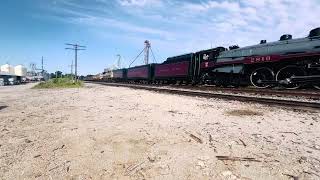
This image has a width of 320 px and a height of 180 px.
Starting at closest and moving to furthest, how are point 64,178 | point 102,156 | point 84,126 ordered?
point 64,178 < point 102,156 < point 84,126

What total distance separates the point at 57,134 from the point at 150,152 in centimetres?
268

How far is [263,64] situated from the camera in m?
18.6

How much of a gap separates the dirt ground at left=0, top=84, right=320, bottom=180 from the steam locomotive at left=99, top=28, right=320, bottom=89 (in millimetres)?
8213

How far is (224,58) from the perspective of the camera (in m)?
22.1

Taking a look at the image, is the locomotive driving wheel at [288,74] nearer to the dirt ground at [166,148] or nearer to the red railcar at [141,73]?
the dirt ground at [166,148]

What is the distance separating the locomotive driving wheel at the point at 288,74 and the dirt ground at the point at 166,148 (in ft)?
27.4

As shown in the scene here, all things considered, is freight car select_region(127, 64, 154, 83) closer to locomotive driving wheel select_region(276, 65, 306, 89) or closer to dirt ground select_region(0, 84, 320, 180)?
locomotive driving wheel select_region(276, 65, 306, 89)

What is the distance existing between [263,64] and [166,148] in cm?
1446

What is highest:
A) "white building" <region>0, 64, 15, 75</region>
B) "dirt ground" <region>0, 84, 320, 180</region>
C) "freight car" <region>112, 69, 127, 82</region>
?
"white building" <region>0, 64, 15, 75</region>

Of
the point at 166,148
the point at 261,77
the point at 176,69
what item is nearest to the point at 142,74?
the point at 176,69

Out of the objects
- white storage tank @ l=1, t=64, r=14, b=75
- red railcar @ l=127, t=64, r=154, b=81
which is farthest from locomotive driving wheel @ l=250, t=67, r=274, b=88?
white storage tank @ l=1, t=64, r=14, b=75

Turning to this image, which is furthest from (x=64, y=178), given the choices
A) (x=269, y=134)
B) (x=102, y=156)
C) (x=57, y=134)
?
(x=269, y=134)

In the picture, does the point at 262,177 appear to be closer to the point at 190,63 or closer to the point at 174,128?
the point at 174,128

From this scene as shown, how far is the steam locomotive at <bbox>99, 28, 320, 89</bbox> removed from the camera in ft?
52.6
